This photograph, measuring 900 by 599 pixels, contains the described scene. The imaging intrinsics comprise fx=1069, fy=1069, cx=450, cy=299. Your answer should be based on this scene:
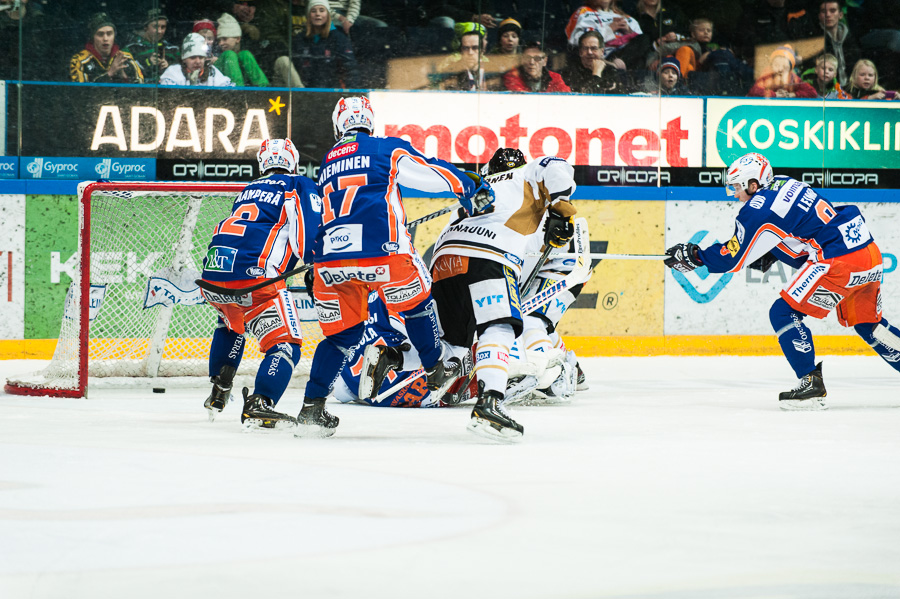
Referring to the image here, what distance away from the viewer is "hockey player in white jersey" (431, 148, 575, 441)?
3721 mm

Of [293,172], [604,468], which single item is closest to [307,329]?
[293,172]

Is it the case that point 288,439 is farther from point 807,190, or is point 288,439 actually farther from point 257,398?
point 807,190

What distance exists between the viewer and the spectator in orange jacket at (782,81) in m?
8.33

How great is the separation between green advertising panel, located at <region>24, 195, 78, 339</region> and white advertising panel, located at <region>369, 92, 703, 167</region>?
7.75 ft

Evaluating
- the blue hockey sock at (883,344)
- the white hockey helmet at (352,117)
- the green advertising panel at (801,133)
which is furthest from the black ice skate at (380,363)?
the green advertising panel at (801,133)

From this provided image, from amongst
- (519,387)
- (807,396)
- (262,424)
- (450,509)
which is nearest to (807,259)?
(807,396)

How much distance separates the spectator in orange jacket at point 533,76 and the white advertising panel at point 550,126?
7 cm

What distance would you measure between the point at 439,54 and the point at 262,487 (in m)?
5.74

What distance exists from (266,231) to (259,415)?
80 centimetres

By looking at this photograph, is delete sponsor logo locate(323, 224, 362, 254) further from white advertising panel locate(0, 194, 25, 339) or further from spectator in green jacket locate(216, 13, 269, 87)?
spectator in green jacket locate(216, 13, 269, 87)

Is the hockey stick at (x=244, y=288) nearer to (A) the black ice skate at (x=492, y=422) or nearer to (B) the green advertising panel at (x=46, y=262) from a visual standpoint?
(A) the black ice skate at (x=492, y=422)

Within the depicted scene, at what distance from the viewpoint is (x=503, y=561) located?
2053 millimetres

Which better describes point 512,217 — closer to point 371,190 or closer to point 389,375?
point 371,190

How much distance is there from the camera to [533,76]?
8109 mm
